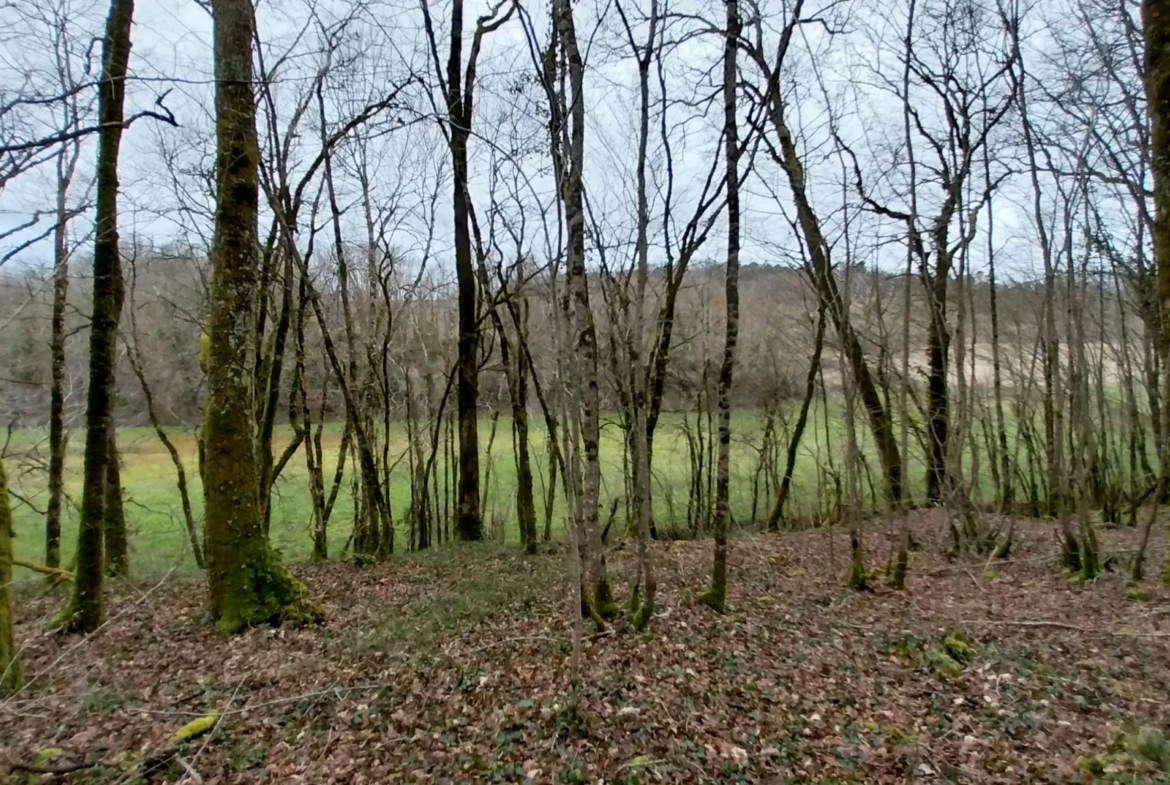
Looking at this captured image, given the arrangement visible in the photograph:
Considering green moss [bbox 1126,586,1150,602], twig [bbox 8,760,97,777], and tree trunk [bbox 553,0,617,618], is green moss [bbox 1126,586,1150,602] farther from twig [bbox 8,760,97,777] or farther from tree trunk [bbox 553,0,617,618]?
twig [bbox 8,760,97,777]

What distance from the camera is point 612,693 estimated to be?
15.9 ft

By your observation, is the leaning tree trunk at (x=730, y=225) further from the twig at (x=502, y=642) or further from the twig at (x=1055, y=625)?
the twig at (x=1055, y=625)

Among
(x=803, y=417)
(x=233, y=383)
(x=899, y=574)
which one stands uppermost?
(x=233, y=383)

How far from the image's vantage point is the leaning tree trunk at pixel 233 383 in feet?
20.4

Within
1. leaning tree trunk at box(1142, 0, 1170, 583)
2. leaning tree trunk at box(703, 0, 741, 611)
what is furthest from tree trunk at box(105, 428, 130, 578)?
leaning tree trunk at box(1142, 0, 1170, 583)

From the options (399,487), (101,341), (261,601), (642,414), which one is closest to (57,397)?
(101,341)

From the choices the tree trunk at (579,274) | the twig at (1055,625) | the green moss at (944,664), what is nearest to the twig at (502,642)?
the tree trunk at (579,274)

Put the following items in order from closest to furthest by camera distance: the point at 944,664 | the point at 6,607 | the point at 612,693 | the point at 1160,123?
1. the point at 6,607
2. the point at 612,693
3. the point at 1160,123
4. the point at 944,664

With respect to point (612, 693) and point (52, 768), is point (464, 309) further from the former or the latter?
point (52, 768)

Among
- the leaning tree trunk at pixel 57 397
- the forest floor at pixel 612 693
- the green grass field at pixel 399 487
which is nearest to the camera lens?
the forest floor at pixel 612 693

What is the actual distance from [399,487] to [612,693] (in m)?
17.0

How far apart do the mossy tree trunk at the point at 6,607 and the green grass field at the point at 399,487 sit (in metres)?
8.10

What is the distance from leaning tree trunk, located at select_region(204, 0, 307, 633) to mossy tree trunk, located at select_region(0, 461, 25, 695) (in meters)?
1.76

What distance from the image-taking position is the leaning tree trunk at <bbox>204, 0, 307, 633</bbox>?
621cm
